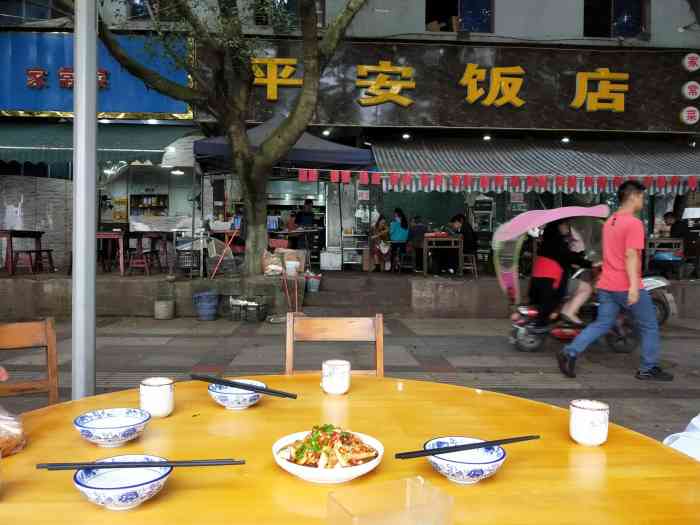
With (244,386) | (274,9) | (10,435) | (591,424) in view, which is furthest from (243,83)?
(591,424)

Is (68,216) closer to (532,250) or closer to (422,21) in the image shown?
(422,21)

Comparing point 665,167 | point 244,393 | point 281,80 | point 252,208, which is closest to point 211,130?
point 281,80

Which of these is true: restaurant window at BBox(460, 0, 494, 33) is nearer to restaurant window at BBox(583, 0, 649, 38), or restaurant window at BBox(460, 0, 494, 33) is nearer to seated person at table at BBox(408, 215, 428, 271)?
restaurant window at BBox(583, 0, 649, 38)

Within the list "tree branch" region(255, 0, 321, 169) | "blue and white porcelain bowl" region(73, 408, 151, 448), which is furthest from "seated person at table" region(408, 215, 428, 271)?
"blue and white porcelain bowl" region(73, 408, 151, 448)

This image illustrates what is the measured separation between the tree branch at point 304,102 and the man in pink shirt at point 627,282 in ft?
17.5

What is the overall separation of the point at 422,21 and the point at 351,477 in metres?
14.3

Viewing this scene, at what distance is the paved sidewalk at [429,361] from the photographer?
5996 millimetres

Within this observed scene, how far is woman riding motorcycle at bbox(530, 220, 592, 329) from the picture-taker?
7.71m

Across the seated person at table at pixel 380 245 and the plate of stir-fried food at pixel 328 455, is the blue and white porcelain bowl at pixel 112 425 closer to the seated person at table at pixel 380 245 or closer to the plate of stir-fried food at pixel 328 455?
the plate of stir-fried food at pixel 328 455

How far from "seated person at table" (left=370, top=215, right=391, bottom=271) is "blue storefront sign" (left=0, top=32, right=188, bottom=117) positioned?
539cm

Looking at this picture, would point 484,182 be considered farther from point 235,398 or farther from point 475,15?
point 235,398

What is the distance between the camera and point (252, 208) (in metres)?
11.2

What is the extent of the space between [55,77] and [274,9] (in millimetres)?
5797

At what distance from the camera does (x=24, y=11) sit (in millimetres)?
14820
